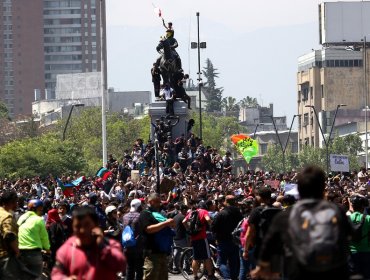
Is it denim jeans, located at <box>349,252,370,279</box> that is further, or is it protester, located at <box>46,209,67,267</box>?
protester, located at <box>46,209,67,267</box>

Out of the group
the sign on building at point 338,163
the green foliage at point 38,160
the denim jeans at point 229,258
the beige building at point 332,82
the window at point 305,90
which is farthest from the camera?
the window at point 305,90

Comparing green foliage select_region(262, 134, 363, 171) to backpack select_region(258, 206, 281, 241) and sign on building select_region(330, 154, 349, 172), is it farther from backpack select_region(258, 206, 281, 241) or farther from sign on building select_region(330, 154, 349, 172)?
backpack select_region(258, 206, 281, 241)

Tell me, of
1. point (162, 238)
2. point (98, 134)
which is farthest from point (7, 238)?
point (98, 134)

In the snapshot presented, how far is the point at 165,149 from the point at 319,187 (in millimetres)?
42012

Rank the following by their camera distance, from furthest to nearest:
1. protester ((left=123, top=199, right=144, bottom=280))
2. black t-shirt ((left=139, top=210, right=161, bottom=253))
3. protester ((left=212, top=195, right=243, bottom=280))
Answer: protester ((left=212, top=195, right=243, bottom=280)) < protester ((left=123, top=199, right=144, bottom=280)) < black t-shirt ((left=139, top=210, right=161, bottom=253))

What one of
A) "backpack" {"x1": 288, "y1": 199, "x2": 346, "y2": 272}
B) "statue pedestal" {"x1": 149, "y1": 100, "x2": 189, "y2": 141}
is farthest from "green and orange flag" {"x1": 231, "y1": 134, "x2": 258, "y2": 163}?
"backpack" {"x1": 288, "y1": 199, "x2": 346, "y2": 272}

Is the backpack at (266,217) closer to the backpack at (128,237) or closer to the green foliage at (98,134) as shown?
the backpack at (128,237)

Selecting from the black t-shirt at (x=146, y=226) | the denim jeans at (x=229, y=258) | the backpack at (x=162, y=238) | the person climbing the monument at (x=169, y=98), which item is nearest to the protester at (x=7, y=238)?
the black t-shirt at (x=146, y=226)

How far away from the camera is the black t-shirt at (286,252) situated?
38.2 ft

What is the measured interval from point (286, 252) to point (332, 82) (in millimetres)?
160887

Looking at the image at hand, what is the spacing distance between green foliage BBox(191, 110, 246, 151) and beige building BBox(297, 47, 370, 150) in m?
8.72

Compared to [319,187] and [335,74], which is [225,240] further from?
[335,74]

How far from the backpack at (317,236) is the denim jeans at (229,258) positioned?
44.0 feet

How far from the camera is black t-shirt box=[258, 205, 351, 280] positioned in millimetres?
11656
